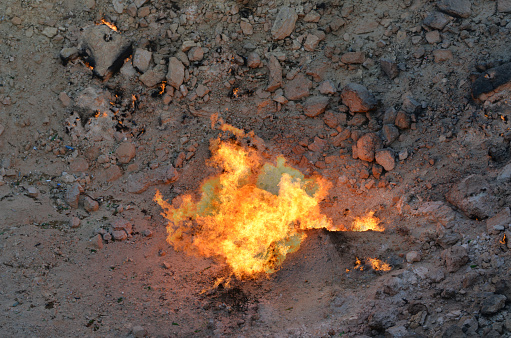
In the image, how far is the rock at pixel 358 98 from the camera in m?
9.34

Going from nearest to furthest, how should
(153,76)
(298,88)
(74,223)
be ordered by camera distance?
1. (74,223)
2. (298,88)
3. (153,76)

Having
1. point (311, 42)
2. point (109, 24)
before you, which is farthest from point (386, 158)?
point (109, 24)

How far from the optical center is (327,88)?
972cm

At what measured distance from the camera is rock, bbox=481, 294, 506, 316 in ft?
19.5

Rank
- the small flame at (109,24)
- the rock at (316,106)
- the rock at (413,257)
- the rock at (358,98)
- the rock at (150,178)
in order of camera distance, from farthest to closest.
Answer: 1. the small flame at (109,24)
2. the rock at (316,106)
3. the rock at (150,178)
4. the rock at (358,98)
5. the rock at (413,257)

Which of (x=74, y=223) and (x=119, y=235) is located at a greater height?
(x=74, y=223)

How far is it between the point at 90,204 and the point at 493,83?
799cm

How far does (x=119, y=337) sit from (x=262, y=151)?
4612 mm

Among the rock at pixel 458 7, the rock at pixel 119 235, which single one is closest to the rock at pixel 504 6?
the rock at pixel 458 7

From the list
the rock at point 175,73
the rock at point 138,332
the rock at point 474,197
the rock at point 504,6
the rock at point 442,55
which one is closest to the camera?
the rock at point 138,332

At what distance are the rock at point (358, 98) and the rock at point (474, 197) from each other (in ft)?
7.96

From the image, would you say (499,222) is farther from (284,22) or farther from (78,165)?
(78,165)

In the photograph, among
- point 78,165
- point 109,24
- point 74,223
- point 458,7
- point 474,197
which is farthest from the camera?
point 109,24

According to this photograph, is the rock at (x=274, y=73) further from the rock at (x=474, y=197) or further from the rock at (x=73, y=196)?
the rock at (x=73, y=196)
